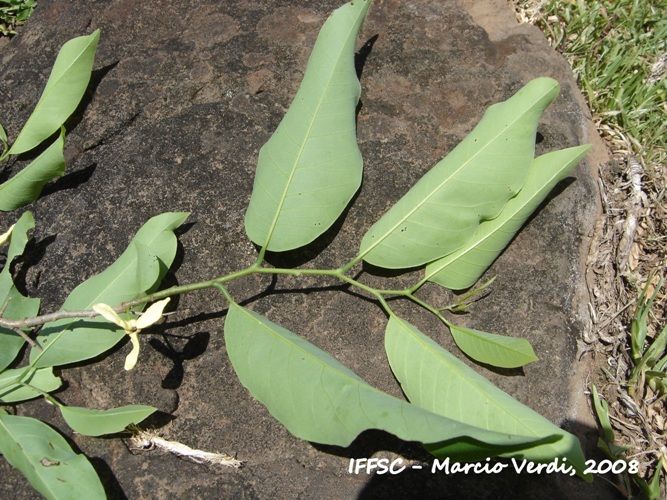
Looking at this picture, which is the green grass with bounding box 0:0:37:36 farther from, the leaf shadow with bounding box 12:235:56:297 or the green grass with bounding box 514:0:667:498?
the green grass with bounding box 514:0:667:498

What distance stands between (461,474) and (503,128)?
2.63ft

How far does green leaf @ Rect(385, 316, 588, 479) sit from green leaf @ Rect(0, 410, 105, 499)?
69 centimetres

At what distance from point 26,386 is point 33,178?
0.54 m

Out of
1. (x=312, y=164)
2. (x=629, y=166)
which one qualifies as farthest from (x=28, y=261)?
(x=629, y=166)

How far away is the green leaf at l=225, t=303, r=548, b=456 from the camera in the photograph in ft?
3.78

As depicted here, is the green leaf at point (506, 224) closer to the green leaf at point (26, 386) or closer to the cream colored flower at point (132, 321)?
the cream colored flower at point (132, 321)

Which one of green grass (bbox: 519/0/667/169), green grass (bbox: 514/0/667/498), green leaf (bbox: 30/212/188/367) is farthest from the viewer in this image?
green grass (bbox: 519/0/667/169)

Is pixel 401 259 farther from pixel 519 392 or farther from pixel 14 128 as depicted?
pixel 14 128

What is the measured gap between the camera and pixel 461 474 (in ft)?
4.77

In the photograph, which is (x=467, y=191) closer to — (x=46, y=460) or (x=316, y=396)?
(x=316, y=396)

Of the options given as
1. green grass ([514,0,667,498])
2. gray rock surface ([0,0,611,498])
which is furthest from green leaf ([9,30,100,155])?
green grass ([514,0,667,498])

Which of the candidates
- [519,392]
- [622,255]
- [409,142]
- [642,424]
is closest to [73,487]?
A: [519,392]

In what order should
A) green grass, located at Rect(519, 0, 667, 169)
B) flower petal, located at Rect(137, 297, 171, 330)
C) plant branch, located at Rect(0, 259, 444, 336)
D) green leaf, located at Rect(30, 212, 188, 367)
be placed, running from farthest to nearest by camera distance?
green grass, located at Rect(519, 0, 667, 169) → green leaf, located at Rect(30, 212, 188, 367) → plant branch, located at Rect(0, 259, 444, 336) → flower petal, located at Rect(137, 297, 171, 330)

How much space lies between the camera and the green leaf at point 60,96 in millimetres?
1791
